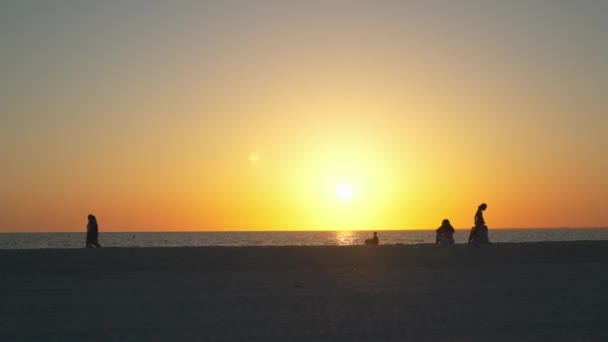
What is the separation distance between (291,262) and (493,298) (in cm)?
705

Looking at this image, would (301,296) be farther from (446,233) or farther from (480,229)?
(446,233)

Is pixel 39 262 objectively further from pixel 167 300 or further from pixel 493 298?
pixel 493 298

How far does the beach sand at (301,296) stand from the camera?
30.2 ft

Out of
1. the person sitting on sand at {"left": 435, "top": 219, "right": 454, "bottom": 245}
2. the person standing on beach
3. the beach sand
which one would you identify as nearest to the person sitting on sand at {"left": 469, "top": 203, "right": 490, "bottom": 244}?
the person sitting on sand at {"left": 435, "top": 219, "right": 454, "bottom": 245}

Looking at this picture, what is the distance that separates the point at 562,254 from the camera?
20.8m

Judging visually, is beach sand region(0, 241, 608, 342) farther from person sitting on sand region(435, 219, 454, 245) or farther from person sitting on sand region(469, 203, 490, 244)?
person sitting on sand region(435, 219, 454, 245)

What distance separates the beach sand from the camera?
9.21 m

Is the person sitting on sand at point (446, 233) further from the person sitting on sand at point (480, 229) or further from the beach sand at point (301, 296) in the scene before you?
the beach sand at point (301, 296)

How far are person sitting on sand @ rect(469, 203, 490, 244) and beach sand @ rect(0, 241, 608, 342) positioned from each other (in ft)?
15.1

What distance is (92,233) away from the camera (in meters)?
28.6

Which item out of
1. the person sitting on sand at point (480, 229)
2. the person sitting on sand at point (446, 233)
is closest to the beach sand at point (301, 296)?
the person sitting on sand at point (480, 229)

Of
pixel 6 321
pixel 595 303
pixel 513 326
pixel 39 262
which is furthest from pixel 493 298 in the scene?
pixel 39 262

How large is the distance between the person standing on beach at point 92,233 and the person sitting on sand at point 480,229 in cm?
1417

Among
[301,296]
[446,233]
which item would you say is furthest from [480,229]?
[301,296]
